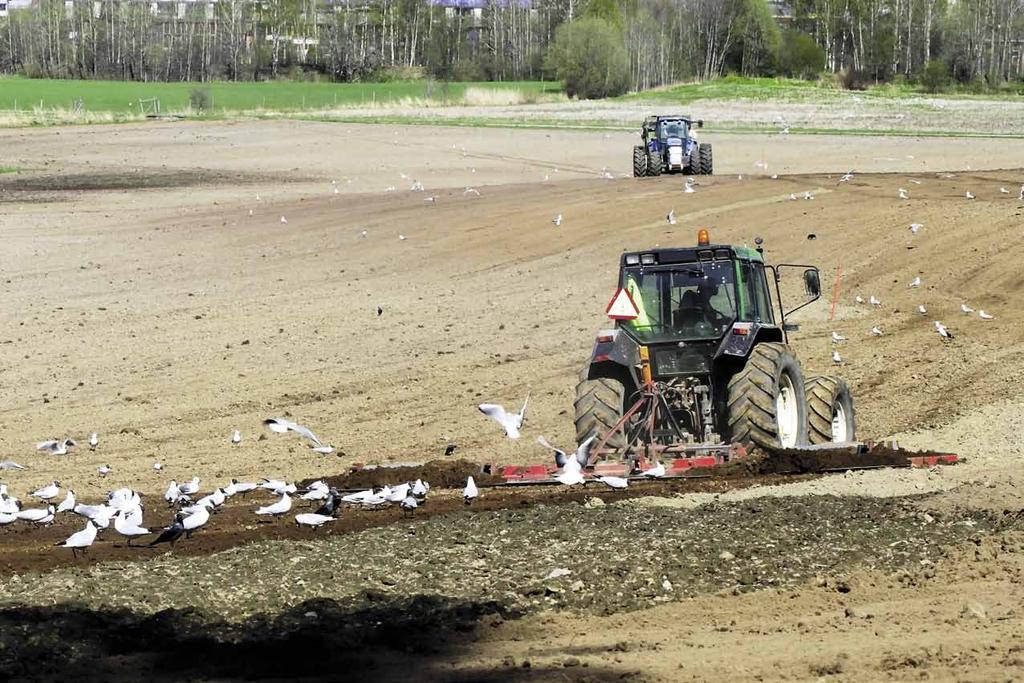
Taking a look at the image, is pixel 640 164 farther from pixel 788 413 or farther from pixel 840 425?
pixel 788 413

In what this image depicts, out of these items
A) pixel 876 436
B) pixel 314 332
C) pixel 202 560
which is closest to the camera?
pixel 202 560

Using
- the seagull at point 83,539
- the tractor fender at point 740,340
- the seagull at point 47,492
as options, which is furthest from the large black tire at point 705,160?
the seagull at point 83,539

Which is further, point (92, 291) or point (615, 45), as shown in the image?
point (615, 45)

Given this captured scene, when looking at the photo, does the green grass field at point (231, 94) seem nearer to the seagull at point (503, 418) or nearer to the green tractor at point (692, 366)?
the green tractor at point (692, 366)

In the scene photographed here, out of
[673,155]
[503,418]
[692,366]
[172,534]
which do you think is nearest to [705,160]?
[673,155]

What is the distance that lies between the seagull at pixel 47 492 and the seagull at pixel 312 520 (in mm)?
2750

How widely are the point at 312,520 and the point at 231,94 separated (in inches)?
3776

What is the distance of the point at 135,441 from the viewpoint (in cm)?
1534

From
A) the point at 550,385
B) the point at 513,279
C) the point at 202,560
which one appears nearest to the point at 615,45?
the point at 513,279

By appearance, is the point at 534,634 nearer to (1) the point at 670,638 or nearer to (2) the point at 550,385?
A: (1) the point at 670,638

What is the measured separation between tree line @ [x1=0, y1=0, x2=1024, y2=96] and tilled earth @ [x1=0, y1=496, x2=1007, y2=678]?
3606 inches

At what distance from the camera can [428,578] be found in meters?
9.13

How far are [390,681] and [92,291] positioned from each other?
59.0 feet

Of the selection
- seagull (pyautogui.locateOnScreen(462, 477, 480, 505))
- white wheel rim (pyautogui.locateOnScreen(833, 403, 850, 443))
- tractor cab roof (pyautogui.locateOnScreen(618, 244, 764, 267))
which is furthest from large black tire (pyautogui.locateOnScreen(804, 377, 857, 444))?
seagull (pyautogui.locateOnScreen(462, 477, 480, 505))
